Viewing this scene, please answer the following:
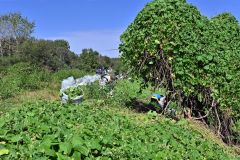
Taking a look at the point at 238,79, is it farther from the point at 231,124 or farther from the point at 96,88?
the point at 96,88

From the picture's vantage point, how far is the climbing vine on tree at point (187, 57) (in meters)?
9.77

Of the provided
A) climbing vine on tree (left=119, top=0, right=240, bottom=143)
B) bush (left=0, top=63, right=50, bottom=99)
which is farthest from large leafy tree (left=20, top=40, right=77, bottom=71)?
climbing vine on tree (left=119, top=0, right=240, bottom=143)

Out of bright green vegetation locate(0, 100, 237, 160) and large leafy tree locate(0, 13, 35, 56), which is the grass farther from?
large leafy tree locate(0, 13, 35, 56)

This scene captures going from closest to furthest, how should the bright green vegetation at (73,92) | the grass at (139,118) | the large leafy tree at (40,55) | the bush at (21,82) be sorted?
the grass at (139,118) < the bright green vegetation at (73,92) < the bush at (21,82) < the large leafy tree at (40,55)

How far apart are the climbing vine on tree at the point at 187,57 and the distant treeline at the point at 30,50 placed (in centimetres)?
2947

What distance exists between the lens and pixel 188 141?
24.8ft

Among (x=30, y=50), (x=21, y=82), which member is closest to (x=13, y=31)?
(x=30, y=50)

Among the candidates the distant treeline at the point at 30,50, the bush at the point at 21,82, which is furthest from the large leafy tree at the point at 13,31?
the bush at the point at 21,82

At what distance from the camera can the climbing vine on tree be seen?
977 centimetres

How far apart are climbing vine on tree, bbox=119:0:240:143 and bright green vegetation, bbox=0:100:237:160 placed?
1.10 metres

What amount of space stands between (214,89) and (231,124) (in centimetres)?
127

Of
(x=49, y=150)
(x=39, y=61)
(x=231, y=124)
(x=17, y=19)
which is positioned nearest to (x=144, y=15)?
(x=231, y=124)

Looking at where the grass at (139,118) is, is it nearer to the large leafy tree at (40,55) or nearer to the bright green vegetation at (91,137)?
the bright green vegetation at (91,137)

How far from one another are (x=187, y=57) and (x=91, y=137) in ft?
16.0
